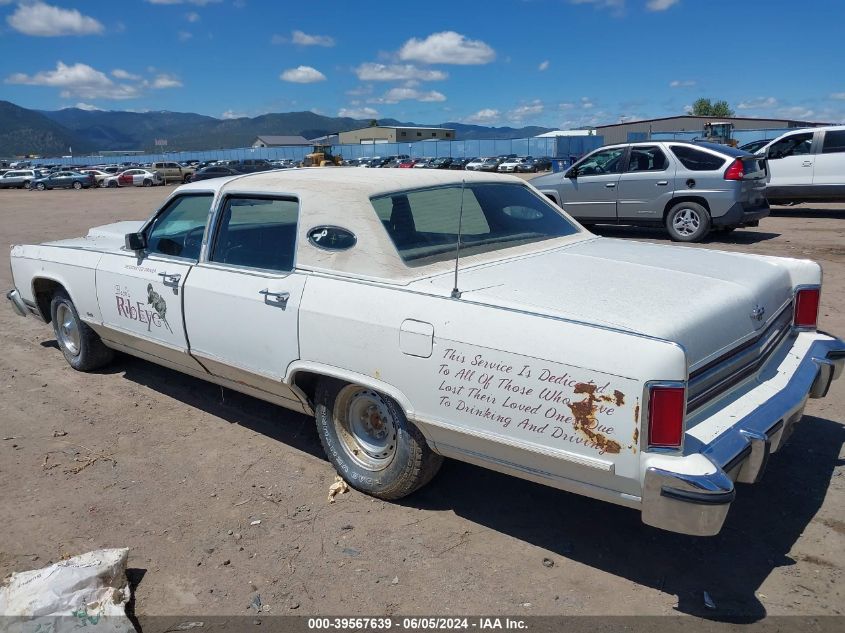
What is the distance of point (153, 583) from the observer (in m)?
3.08

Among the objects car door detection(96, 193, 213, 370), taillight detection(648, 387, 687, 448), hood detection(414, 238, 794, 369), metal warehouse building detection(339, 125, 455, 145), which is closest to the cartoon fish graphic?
car door detection(96, 193, 213, 370)

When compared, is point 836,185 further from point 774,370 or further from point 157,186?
point 157,186

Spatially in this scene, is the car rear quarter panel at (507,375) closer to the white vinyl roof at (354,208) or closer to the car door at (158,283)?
the white vinyl roof at (354,208)

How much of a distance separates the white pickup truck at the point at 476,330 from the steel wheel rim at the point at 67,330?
942mm

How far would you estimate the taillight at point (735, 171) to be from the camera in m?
10.3

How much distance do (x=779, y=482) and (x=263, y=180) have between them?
10.8 feet

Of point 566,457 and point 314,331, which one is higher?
point 314,331

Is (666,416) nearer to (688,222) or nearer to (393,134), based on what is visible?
(688,222)

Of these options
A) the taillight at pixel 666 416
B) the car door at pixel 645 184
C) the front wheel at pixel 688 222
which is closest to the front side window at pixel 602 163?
the car door at pixel 645 184

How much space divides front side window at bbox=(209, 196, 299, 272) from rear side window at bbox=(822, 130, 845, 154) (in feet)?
42.5

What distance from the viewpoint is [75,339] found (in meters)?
5.81

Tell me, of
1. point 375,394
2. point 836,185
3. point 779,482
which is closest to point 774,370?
point 779,482

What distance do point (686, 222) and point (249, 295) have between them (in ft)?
28.9

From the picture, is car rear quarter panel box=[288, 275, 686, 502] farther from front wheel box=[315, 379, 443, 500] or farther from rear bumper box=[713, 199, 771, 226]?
rear bumper box=[713, 199, 771, 226]
